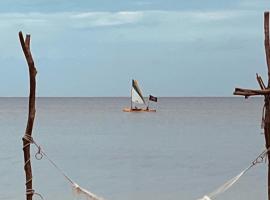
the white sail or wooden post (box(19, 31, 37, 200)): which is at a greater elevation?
the white sail

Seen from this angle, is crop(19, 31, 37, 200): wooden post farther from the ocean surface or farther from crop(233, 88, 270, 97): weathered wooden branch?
the ocean surface

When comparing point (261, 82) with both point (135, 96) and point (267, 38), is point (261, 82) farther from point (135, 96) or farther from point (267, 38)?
point (135, 96)

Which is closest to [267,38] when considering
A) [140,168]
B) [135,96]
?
[140,168]

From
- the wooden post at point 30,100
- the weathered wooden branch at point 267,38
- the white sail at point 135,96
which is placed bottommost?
the wooden post at point 30,100

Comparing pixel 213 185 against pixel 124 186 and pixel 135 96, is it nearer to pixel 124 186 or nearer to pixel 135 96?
pixel 124 186

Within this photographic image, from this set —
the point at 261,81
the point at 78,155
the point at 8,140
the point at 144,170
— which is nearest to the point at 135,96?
the point at 8,140

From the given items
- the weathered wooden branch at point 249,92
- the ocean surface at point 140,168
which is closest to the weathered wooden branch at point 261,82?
the weathered wooden branch at point 249,92

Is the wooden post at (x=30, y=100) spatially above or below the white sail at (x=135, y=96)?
below

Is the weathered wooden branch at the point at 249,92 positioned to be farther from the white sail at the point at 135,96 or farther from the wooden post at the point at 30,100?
the white sail at the point at 135,96

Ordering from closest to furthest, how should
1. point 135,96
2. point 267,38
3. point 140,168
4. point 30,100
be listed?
point 30,100, point 267,38, point 140,168, point 135,96

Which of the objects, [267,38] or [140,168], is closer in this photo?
[267,38]

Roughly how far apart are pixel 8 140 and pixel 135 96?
17.8 metres

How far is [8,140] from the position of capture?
27.8 meters

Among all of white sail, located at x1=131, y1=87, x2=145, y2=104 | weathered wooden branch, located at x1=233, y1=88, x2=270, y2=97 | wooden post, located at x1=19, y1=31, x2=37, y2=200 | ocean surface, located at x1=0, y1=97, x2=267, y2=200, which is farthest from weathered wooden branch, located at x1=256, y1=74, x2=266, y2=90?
white sail, located at x1=131, y1=87, x2=145, y2=104
